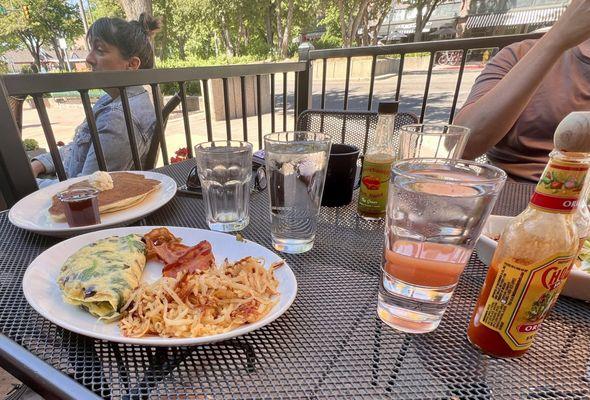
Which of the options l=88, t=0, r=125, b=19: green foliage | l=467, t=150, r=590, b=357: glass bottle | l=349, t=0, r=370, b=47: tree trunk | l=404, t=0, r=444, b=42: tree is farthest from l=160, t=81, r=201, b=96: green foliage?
l=88, t=0, r=125, b=19: green foliage

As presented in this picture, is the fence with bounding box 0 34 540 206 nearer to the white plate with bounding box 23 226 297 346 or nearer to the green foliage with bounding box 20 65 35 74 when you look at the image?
the green foliage with bounding box 20 65 35 74

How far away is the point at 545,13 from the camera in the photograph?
20.8 meters

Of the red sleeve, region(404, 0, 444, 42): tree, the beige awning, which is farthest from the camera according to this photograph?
the beige awning

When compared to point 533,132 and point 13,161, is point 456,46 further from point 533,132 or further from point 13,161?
point 13,161

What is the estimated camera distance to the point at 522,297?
478 mm

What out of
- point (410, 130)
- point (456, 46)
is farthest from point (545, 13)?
point (410, 130)

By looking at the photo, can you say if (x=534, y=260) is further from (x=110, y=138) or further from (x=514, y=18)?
(x=514, y=18)

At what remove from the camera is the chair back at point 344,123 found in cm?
180

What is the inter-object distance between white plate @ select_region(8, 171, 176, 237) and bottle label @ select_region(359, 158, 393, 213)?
57 centimetres

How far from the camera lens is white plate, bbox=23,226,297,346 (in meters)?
0.51

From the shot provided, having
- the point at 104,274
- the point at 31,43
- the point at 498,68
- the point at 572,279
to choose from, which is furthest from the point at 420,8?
the point at 31,43

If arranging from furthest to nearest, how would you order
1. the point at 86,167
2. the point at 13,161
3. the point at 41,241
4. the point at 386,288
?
the point at 86,167, the point at 13,161, the point at 41,241, the point at 386,288

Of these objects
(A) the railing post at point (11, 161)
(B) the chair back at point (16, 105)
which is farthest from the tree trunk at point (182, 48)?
(A) the railing post at point (11, 161)

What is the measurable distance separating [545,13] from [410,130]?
1066 inches
